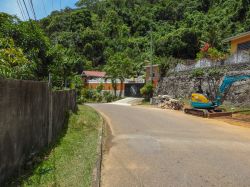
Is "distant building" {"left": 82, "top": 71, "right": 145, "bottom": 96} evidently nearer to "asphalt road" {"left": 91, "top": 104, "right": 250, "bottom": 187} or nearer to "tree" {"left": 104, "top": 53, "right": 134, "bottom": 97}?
"tree" {"left": 104, "top": 53, "right": 134, "bottom": 97}

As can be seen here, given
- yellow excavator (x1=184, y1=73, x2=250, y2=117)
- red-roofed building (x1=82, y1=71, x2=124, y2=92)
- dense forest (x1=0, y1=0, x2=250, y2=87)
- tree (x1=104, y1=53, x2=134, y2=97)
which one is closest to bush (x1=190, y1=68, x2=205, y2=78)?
dense forest (x1=0, y1=0, x2=250, y2=87)

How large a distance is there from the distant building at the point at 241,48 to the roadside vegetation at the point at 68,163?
57.5 ft

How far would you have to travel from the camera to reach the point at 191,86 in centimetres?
3097

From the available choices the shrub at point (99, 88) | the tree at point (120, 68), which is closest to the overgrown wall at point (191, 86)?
the tree at point (120, 68)

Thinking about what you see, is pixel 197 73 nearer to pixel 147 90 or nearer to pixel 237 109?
pixel 237 109

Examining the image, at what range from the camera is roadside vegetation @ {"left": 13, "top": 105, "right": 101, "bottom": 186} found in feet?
19.1

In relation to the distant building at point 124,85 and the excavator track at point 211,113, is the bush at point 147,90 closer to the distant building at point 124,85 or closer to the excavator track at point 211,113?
the distant building at point 124,85

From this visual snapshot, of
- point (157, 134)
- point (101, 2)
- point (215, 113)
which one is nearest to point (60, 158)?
point (157, 134)

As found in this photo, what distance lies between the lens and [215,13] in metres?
60.6

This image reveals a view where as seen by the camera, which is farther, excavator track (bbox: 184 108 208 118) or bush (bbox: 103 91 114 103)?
bush (bbox: 103 91 114 103)

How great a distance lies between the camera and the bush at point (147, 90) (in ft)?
126

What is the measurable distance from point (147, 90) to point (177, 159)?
30.6 metres

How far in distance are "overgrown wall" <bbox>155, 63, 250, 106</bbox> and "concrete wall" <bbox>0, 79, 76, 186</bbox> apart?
18.2 m

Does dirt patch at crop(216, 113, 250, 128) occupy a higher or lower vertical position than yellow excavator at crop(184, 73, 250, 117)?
lower
